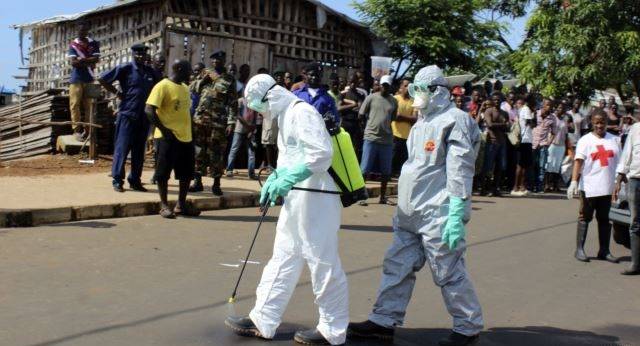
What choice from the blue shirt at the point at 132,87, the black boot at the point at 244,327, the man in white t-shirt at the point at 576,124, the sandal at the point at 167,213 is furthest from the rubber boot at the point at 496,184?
the black boot at the point at 244,327

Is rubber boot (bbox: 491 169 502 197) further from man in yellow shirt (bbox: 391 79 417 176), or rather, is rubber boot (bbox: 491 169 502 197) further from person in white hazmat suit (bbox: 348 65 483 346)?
person in white hazmat suit (bbox: 348 65 483 346)

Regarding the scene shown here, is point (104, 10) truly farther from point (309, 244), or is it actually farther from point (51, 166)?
point (309, 244)

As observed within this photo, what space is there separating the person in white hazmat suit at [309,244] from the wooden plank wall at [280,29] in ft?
39.1

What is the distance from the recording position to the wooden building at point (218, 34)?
1675cm

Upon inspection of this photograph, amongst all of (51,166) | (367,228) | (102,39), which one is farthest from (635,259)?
(102,39)

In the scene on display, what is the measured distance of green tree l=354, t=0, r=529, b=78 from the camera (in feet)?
70.6

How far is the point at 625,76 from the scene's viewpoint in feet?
79.0

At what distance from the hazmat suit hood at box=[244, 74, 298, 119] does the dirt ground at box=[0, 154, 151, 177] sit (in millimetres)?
8209

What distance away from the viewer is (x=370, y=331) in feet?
17.8

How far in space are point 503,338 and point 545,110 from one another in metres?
11.9

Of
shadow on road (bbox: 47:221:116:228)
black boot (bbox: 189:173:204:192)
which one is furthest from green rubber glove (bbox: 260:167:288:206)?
black boot (bbox: 189:173:204:192)

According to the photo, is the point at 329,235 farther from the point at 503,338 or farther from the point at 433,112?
the point at 503,338

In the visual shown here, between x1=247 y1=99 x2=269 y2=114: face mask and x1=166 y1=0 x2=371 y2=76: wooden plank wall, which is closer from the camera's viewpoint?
x1=247 y1=99 x2=269 y2=114: face mask

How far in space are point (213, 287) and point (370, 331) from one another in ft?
5.57
